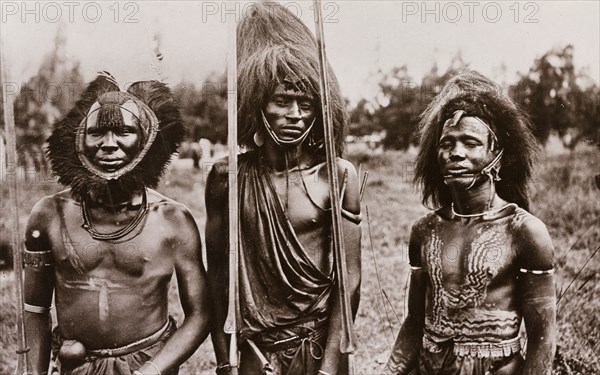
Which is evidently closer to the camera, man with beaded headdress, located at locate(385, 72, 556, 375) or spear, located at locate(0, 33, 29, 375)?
man with beaded headdress, located at locate(385, 72, 556, 375)

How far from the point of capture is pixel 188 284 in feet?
13.0

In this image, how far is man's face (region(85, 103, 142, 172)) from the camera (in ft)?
12.8

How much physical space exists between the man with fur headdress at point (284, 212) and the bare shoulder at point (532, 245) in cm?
80

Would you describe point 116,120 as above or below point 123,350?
above

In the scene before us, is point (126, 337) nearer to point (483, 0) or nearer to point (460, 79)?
point (460, 79)

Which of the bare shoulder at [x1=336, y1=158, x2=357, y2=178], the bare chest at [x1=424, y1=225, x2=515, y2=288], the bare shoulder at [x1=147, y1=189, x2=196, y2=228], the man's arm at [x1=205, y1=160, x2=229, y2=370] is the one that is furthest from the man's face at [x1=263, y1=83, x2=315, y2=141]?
the bare chest at [x1=424, y1=225, x2=515, y2=288]

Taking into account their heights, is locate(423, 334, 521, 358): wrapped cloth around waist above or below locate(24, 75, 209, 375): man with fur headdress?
below

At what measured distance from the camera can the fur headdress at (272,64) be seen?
3.84 meters

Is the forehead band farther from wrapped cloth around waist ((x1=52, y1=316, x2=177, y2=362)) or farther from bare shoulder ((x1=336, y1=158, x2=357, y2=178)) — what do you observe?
wrapped cloth around waist ((x1=52, y1=316, x2=177, y2=362))

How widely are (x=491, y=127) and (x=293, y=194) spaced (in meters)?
1.04

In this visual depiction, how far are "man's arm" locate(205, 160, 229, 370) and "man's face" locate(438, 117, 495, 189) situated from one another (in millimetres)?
1158

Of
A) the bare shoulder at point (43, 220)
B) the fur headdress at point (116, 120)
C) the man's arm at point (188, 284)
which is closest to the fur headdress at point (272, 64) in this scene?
the fur headdress at point (116, 120)

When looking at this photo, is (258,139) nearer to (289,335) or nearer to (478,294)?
(289,335)

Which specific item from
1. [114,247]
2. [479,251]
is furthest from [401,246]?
[114,247]
